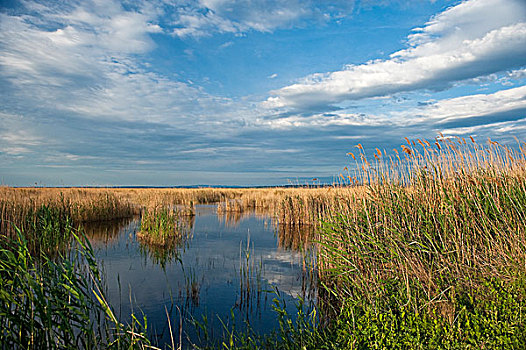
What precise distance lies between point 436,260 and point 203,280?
4831 mm

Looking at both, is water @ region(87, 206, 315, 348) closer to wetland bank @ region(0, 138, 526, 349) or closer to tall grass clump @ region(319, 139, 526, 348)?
wetland bank @ region(0, 138, 526, 349)

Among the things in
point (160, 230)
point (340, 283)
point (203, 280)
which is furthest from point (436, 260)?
point (160, 230)

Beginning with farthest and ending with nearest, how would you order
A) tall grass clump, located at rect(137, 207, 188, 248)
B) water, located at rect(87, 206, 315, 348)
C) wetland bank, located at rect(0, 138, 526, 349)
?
1. tall grass clump, located at rect(137, 207, 188, 248)
2. water, located at rect(87, 206, 315, 348)
3. wetland bank, located at rect(0, 138, 526, 349)

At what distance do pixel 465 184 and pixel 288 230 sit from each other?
8.88 m

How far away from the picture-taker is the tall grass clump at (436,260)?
365cm

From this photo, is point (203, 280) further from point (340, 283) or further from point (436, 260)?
point (436, 260)

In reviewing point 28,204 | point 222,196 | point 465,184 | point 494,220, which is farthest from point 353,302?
point 222,196

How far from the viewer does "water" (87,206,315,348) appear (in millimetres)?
5449

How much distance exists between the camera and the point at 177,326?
17.1 feet

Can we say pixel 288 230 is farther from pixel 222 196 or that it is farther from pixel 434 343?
pixel 222 196

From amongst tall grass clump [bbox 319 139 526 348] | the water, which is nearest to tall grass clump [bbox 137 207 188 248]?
the water

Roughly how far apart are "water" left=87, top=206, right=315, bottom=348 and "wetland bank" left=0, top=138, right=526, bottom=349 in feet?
0.13

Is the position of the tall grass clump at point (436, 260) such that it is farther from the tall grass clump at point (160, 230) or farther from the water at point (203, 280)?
the tall grass clump at point (160, 230)

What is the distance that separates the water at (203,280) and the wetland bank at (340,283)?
40 mm
